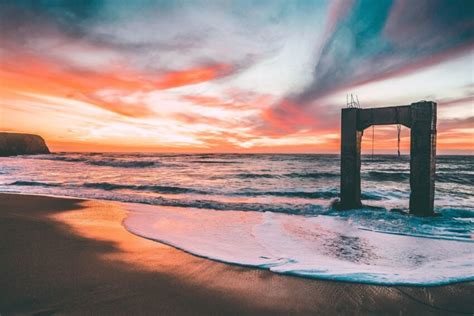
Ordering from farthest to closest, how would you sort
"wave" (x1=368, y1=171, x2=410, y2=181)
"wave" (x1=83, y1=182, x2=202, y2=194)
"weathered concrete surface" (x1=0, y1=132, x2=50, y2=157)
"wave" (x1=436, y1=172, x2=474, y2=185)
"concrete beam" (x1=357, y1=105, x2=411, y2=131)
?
"weathered concrete surface" (x1=0, y1=132, x2=50, y2=157) < "wave" (x1=368, y1=171, x2=410, y2=181) < "wave" (x1=436, y1=172, x2=474, y2=185) < "wave" (x1=83, y1=182, x2=202, y2=194) < "concrete beam" (x1=357, y1=105, x2=411, y2=131)

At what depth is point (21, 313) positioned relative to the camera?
2.92m

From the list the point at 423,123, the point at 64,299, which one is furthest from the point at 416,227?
the point at 64,299

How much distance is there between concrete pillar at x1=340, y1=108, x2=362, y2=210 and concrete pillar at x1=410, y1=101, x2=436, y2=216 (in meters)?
1.70

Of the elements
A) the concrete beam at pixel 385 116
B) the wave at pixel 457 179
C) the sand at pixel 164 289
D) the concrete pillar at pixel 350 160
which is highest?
the concrete beam at pixel 385 116

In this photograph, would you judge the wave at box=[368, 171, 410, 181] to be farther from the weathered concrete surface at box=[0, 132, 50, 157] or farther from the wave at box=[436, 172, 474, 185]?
the weathered concrete surface at box=[0, 132, 50, 157]

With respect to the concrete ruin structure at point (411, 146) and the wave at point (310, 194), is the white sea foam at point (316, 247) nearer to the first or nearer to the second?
the concrete ruin structure at point (411, 146)

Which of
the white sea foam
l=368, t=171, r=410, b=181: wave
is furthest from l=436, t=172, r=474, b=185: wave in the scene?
the white sea foam

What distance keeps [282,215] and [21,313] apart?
7904 mm

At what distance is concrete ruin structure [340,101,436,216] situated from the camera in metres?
8.94

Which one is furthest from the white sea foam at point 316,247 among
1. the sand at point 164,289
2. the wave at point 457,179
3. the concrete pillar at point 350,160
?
the wave at point 457,179

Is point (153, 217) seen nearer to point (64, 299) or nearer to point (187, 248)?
point (187, 248)

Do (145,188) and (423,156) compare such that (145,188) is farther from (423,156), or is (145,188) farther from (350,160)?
(423,156)

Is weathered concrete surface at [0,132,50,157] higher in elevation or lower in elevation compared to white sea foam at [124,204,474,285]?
higher

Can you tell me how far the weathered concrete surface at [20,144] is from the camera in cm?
8543
